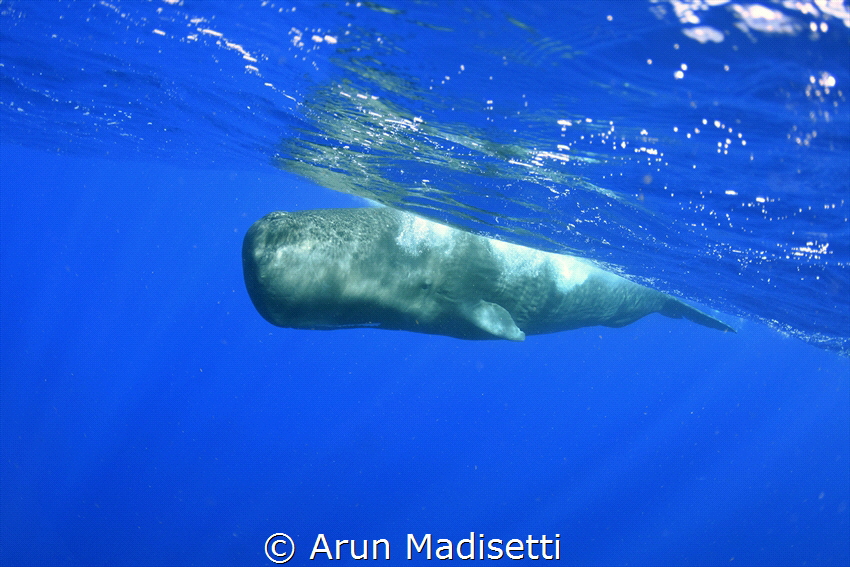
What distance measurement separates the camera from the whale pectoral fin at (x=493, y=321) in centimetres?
729

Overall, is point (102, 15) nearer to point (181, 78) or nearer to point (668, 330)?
point (181, 78)

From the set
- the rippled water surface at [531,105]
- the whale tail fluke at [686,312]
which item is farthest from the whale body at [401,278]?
the whale tail fluke at [686,312]

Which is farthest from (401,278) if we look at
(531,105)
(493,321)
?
(531,105)

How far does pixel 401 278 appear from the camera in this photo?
700cm

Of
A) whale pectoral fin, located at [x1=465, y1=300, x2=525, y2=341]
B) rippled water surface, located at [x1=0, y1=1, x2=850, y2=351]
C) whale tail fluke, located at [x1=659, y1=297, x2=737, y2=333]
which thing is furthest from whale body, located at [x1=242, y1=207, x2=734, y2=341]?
whale tail fluke, located at [x1=659, y1=297, x2=737, y2=333]

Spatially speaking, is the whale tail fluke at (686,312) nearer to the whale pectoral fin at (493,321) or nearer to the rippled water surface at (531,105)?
the rippled water surface at (531,105)

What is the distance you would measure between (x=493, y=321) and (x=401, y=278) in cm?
146

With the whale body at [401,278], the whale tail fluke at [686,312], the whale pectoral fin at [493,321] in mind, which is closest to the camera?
the whale body at [401,278]

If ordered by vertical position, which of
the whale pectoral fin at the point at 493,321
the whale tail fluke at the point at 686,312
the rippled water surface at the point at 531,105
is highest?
the rippled water surface at the point at 531,105

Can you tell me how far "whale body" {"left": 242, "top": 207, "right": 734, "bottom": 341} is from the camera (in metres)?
5.62

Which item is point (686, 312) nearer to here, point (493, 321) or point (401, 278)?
point (493, 321)

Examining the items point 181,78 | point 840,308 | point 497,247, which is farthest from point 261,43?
Result: point 840,308

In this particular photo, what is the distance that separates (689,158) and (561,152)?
1.95m

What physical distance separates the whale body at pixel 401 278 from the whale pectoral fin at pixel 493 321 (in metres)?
0.01
